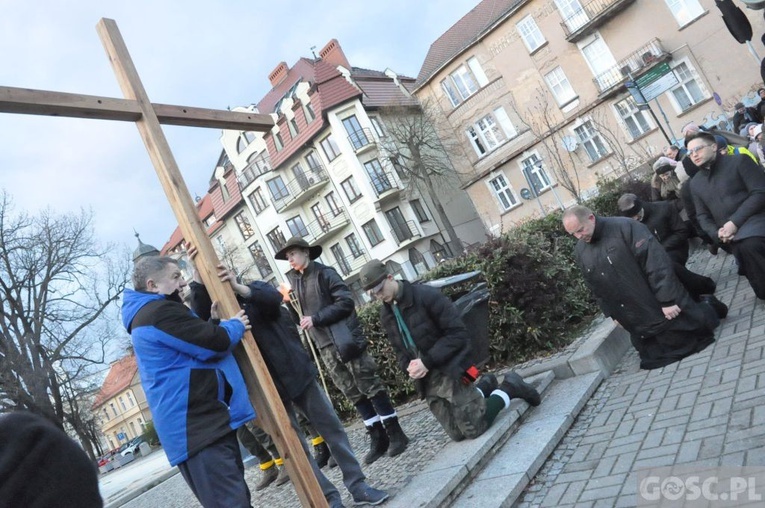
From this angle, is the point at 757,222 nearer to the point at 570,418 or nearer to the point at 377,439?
the point at 570,418

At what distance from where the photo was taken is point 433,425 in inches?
270

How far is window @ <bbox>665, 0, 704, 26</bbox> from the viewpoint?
94.8 feet

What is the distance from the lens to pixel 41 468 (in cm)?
138

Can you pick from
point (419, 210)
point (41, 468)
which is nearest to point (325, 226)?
point (419, 210)

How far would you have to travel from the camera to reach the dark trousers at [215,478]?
12.4ft

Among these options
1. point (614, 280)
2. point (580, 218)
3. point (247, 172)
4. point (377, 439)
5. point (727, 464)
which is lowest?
point (727, 464)

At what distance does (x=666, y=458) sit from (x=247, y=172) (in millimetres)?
47115

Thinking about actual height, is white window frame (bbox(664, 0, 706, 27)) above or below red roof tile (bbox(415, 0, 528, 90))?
below

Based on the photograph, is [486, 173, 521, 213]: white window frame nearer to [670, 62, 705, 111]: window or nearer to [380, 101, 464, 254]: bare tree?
[380, 101, 464, 254]: bare tree

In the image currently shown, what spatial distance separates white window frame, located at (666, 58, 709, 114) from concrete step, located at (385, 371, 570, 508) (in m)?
28.3

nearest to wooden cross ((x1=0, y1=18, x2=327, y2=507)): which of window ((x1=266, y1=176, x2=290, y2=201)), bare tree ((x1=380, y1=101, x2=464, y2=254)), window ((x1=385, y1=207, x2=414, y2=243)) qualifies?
bare tree ((x1=380, y1=101, x2=464, y2=254))

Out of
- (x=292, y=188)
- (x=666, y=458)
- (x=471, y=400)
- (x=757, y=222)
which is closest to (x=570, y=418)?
(x=471, y=400)

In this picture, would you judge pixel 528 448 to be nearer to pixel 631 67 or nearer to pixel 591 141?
pixel 631 67

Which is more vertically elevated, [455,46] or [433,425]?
[455,46]
